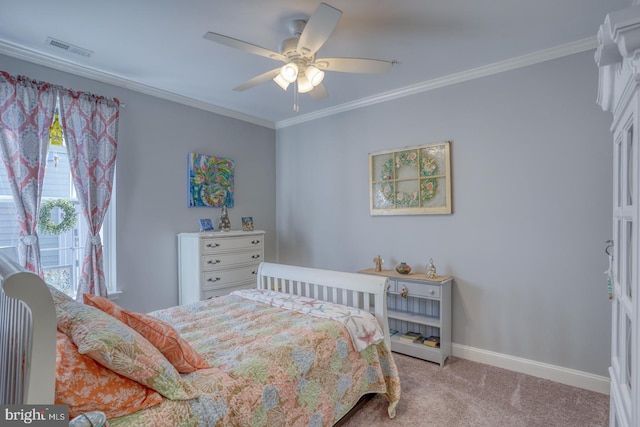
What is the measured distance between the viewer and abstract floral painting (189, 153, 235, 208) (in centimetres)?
368

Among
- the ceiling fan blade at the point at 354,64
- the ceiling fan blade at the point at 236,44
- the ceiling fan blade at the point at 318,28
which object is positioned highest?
the ceiling fan blade at the point at 318,28

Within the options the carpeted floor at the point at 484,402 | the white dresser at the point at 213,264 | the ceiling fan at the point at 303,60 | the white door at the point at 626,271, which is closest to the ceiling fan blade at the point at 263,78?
the ceiling fan at the point at 303,60

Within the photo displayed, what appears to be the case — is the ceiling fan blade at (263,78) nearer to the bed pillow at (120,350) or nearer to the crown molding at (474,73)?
the crown molding at (474,73)

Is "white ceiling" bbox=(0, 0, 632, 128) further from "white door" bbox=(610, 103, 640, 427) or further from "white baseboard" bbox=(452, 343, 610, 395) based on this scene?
"white baseboard" bbox=(452, 343, 610, 395)

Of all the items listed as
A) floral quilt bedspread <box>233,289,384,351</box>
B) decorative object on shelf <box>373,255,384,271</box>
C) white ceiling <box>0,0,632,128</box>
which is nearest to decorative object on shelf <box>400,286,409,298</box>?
decorative object on shelf <box>373,255,384,271</box>

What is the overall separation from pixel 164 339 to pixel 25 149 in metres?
2.16

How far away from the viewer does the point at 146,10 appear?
208 centimetres

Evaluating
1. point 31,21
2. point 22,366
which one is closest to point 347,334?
point 22,366

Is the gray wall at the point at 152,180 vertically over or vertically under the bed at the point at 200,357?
over

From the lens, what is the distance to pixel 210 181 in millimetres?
3826

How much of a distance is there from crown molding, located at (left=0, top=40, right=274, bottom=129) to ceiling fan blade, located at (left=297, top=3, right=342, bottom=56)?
2058mm

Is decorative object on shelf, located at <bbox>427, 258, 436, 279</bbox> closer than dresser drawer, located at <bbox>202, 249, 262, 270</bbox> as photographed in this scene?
Yes

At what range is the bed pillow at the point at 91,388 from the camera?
1.03m

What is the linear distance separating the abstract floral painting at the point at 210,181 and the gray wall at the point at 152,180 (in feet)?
0.27
